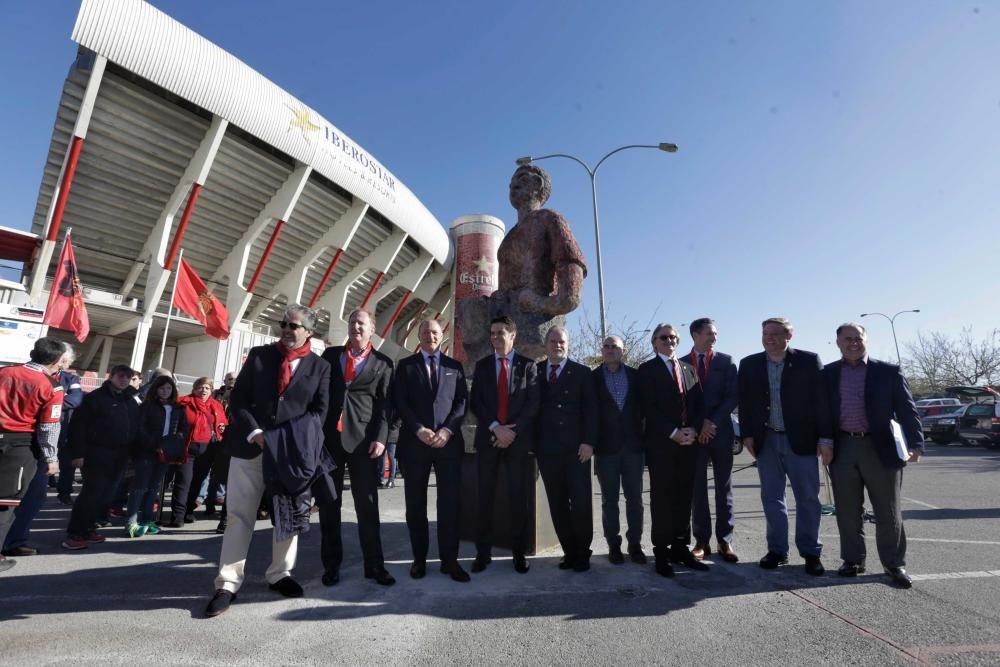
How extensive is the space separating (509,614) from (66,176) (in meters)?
17.7

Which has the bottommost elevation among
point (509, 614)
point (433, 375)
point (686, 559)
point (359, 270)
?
point (509, 614)

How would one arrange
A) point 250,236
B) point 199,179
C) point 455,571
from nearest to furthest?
point 455,571, point 199,179, point 250,236

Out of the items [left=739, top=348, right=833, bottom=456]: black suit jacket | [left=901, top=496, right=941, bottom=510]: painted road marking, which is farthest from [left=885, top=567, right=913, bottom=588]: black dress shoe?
[left=901, top=496, right=941, bottom=510]: painted road marking

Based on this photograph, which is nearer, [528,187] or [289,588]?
[289,588]

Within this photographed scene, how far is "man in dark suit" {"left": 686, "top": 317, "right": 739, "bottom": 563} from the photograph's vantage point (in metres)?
3.63

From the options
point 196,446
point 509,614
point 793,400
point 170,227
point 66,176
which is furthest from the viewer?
point 170,227

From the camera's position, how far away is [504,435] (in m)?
3.31

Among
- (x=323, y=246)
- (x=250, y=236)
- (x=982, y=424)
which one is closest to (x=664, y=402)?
(x=982, y=424)

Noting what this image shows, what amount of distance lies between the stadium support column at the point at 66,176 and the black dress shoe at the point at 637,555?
16780 mm

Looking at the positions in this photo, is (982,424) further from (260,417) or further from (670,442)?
(260,417)

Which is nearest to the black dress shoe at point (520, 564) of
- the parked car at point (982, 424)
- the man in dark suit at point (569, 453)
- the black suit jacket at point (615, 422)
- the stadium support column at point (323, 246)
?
the man in dark suit at point (569, 453)

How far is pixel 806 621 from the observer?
2.49m

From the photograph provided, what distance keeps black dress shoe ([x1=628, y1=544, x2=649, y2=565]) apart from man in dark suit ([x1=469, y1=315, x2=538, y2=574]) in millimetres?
807

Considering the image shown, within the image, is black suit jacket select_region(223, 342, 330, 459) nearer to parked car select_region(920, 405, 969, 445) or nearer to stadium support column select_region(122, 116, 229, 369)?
stadium support column select_region(122, 116, 229, 369)
